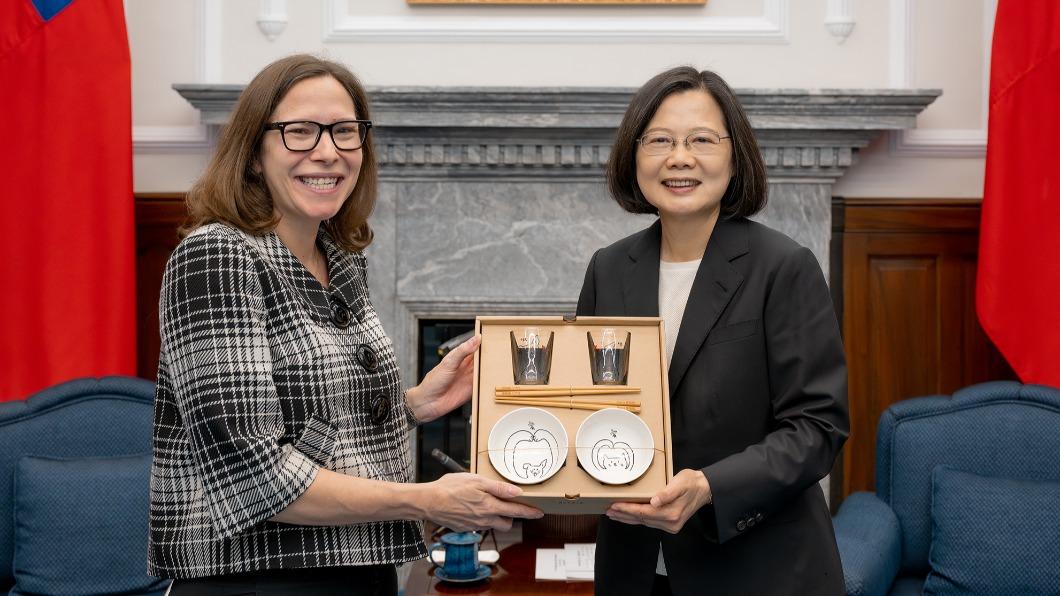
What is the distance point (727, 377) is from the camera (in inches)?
60.2

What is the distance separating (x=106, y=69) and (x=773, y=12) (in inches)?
84.3

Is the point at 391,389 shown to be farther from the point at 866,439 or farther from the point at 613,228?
the point at 866,439

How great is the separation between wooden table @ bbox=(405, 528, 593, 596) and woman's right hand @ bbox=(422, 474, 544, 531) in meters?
0.90

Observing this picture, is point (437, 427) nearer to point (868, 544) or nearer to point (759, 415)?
point (868, 544)

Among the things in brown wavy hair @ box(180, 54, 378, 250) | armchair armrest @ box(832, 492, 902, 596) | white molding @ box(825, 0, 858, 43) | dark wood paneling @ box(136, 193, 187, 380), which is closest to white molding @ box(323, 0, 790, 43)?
white molding @ box(825, 0, 858, 43)

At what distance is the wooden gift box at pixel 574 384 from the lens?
143cm

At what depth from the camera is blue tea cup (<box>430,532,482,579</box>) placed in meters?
2.31

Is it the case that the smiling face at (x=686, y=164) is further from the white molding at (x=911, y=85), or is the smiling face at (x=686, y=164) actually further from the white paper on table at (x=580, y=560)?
the white molding at (x=911, y=85)

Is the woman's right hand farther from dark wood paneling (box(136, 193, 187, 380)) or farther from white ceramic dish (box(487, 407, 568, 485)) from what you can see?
dark wood paneling (box(136, 193, 187, 380))

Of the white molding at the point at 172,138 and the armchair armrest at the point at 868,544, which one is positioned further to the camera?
the white molding at the point at 172,138

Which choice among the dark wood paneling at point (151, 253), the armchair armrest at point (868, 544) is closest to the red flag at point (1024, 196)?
the armchair armrest at point (868, 544)

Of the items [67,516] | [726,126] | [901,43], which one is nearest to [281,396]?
[726,126]

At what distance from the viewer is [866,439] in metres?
3.47

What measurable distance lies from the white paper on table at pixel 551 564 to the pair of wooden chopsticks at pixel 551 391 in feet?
3.28
